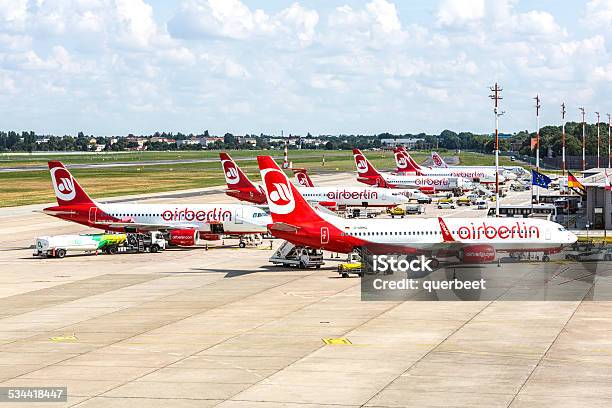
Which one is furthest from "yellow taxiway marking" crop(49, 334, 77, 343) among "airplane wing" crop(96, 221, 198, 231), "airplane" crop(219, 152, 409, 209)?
"airplane" crop(219, 152, 409, 209)

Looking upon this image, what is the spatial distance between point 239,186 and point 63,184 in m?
46.1

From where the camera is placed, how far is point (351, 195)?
5965 inches

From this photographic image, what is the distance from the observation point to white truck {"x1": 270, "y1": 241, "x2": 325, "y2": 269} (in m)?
81.9

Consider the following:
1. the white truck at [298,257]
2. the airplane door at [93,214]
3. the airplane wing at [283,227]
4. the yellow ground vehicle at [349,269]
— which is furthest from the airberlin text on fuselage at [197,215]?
the yellow ground vehicle at [349,269]

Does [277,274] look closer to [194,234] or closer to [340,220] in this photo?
[340,220]

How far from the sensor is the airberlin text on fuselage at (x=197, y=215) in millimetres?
103000

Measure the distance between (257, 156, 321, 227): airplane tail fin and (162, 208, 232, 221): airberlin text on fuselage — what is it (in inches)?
1069

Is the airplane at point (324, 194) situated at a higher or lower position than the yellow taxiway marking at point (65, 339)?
higher

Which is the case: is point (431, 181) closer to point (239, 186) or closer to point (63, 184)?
point (239, 186)

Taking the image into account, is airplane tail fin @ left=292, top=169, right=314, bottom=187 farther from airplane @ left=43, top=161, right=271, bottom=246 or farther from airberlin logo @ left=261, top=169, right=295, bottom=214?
airberlin logo @ left=261, top=169, right=295, bottom=214

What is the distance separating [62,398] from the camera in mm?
39375

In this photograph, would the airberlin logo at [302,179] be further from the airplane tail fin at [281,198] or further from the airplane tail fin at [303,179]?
the airplane tail fin at [281,198]

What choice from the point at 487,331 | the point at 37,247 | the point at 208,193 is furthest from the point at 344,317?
the point at 208,193

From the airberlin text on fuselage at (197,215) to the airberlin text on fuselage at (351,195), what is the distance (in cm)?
4869
